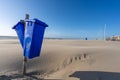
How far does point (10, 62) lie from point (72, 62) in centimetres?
274

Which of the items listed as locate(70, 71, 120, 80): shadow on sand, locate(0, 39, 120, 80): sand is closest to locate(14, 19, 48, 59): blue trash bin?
locate(0, 39, 120, 80): sand

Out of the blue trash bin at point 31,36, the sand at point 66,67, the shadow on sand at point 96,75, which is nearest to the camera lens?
the shadow on sand at point 96,75

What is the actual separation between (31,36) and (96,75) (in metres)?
2.37

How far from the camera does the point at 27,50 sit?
6.09 m

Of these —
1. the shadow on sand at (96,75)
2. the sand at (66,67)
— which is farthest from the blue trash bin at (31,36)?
the shadow on sand at (96,75)

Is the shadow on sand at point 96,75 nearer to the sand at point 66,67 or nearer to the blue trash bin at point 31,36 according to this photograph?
the sand at point 66,67

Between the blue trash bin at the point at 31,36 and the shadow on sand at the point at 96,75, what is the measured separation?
1.52 metres

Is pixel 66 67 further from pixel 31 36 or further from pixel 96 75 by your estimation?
pixel 31 36

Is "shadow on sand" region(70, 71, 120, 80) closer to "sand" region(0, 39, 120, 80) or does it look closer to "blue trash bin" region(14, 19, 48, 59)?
"sand" region(0, 39, 120, 80)

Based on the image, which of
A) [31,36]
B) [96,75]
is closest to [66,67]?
[96,75]

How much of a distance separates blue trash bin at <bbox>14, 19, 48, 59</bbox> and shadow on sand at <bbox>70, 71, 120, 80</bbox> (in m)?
1.52

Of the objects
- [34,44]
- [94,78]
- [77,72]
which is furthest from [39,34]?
[94,78]

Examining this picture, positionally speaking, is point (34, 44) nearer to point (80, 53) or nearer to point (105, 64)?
point (105, 64)

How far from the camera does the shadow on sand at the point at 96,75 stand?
5791 mm
